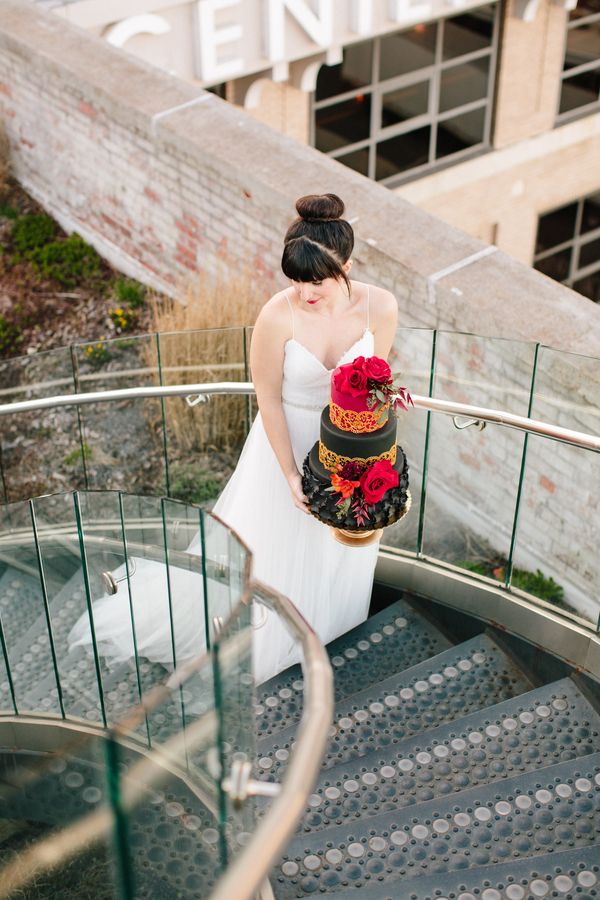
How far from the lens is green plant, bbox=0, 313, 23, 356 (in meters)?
7.30

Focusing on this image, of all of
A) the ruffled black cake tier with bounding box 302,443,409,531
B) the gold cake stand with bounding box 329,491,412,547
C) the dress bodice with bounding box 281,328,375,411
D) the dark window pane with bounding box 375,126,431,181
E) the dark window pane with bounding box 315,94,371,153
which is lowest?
the dark window pane with bounding box 375,126,431,181

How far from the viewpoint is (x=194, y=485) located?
232 inches

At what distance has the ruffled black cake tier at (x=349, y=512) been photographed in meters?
3.57

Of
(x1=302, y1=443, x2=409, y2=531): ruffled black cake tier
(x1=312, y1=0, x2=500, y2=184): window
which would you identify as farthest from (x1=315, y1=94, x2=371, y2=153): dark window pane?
(x1=302, y1=443, x2=409, y2=531): ruffled black cake tier

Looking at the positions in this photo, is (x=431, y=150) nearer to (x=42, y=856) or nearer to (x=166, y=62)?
(x=166, y=62)

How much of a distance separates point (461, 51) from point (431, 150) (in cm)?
112

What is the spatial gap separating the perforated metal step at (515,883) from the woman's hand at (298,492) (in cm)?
125

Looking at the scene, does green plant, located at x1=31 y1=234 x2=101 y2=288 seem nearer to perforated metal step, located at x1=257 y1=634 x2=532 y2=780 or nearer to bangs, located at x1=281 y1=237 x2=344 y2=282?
perforated metal step, located at x1=257 y1=634 x2=532 y2=780

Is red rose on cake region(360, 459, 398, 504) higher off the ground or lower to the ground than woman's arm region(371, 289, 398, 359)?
lower

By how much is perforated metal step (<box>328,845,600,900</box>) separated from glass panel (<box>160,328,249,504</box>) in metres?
2.96

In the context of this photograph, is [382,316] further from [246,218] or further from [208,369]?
[246,218]

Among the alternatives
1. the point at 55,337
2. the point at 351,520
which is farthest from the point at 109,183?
the point at 351,520

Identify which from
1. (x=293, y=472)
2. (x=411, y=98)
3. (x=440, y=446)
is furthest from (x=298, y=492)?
(x=411, y=98)

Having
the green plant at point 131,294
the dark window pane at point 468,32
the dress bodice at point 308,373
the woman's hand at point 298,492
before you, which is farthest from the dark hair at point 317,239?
the dark window pane at point 468,32
